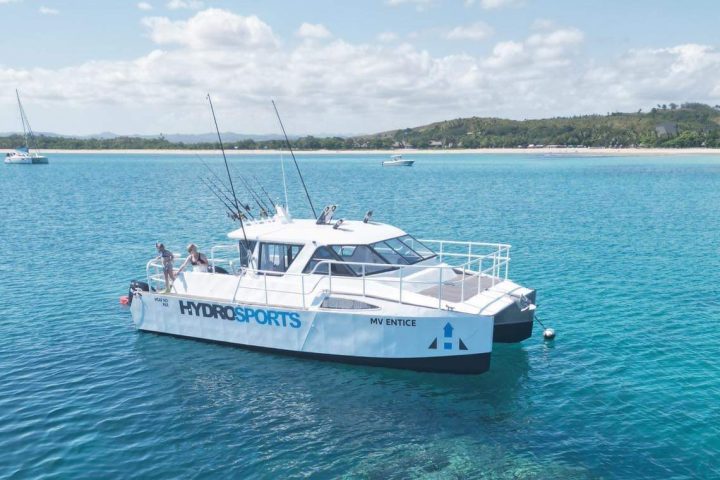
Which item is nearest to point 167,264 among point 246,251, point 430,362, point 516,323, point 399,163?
point 246,251

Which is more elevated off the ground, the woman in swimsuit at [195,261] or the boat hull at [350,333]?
the woman in swimsuit at [195,261]

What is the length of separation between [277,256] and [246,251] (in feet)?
3.82

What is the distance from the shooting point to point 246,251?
18.1 meters

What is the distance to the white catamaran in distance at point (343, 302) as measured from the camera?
1506 centimetres

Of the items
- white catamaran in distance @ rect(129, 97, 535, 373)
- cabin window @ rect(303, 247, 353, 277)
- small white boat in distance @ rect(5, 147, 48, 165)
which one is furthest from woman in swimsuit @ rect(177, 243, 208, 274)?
small white boat in distance @ rect(5, 147, 48, 165)

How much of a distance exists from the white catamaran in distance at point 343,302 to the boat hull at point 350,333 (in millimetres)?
29

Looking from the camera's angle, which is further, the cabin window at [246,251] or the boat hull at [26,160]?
the boat hull at [26,160]

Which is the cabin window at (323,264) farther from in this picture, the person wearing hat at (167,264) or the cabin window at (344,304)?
the person wearing hat at (167,264)

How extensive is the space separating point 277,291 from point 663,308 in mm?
14221

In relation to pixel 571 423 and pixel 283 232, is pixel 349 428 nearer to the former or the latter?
pixel 571 423

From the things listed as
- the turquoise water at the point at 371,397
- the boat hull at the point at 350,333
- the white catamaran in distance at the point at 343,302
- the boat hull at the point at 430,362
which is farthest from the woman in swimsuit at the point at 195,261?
the boat hull at the point at 430,362

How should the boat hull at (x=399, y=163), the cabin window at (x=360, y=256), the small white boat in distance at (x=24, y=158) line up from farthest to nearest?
the small white boat in distance at (x=24, y=158), the boat hull at (x=399, y=163), the cabin window at (x=360, y=256)

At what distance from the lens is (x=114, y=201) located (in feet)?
203

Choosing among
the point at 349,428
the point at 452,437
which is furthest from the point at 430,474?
the point at 349,428
